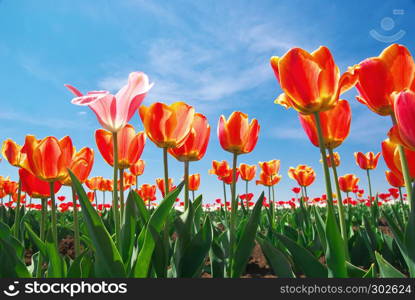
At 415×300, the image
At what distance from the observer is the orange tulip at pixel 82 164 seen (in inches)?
72.7

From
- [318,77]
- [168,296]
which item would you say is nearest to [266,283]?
[168,296]

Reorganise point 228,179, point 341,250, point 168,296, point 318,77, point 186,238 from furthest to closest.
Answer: point 228,179 < point 186,238 < point 318,77 < point 341,250 < point 168,296

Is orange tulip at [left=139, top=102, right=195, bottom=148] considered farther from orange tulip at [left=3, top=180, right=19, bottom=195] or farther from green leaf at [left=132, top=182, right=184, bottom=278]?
orange tulip at [left=3, top=180, right=19, bottom=195]

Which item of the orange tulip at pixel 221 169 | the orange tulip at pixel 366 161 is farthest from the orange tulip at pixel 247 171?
the orange tulip at pixel 366 161

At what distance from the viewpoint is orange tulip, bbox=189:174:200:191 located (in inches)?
→ 193

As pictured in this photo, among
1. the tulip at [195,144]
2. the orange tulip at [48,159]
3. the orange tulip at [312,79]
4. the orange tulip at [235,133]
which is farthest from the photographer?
the orange tulip at [235,133]

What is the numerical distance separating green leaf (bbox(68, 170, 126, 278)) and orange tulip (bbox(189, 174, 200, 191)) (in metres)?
3.51

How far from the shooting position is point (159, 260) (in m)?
1.64

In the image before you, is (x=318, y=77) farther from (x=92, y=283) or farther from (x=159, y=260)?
(x=92, y=283)

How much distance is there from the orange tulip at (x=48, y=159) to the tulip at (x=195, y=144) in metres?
0.61

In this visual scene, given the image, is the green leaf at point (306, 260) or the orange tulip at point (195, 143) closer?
the green leaf at point (306, 260)

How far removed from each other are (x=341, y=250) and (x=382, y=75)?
0.78 m

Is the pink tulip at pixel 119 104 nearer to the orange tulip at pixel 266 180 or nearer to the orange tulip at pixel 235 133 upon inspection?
the orange tulip at pixel 235 133

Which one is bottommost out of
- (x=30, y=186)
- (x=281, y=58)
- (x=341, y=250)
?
(x=341, y=250)
